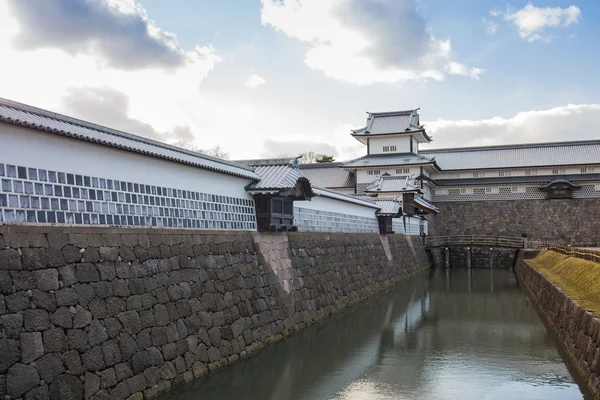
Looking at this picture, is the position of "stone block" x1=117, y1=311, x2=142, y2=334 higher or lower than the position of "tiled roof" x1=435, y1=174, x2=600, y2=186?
lower

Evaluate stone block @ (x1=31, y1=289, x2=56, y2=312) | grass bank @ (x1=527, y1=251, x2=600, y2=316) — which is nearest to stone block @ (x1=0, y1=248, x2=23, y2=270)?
stone block @ (x1=31, y1=289, x2=56, y2=312)

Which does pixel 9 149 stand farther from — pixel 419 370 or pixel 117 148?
pixel 419 370

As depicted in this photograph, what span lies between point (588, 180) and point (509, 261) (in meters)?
8.50

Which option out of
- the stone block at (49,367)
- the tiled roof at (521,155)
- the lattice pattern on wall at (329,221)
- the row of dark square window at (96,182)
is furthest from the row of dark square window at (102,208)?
the tiled roof at (521,155)

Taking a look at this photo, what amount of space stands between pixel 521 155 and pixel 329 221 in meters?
28.4

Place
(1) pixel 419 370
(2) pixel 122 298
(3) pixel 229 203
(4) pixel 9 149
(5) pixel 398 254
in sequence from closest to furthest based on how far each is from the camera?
(4) pixel 9 149, (2) pixel 122 298, (1) pixel 419 370, (3) pixel 229 203, (5) pixel 398 254

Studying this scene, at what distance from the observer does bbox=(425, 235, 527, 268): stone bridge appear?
37.1 m

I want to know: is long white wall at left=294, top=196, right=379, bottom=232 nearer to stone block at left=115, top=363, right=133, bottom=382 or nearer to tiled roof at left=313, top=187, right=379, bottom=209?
tiled roof at left=313, top=187, right=379, bottom=209

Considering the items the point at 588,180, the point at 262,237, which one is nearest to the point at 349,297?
the point at 262,237

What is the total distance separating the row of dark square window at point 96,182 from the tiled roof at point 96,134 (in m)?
0.57

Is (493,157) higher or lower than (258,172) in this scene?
higher

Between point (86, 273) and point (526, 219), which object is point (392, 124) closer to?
point (526, 219)

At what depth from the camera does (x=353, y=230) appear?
22828mm

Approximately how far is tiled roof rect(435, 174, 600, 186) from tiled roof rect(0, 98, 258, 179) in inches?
1300
